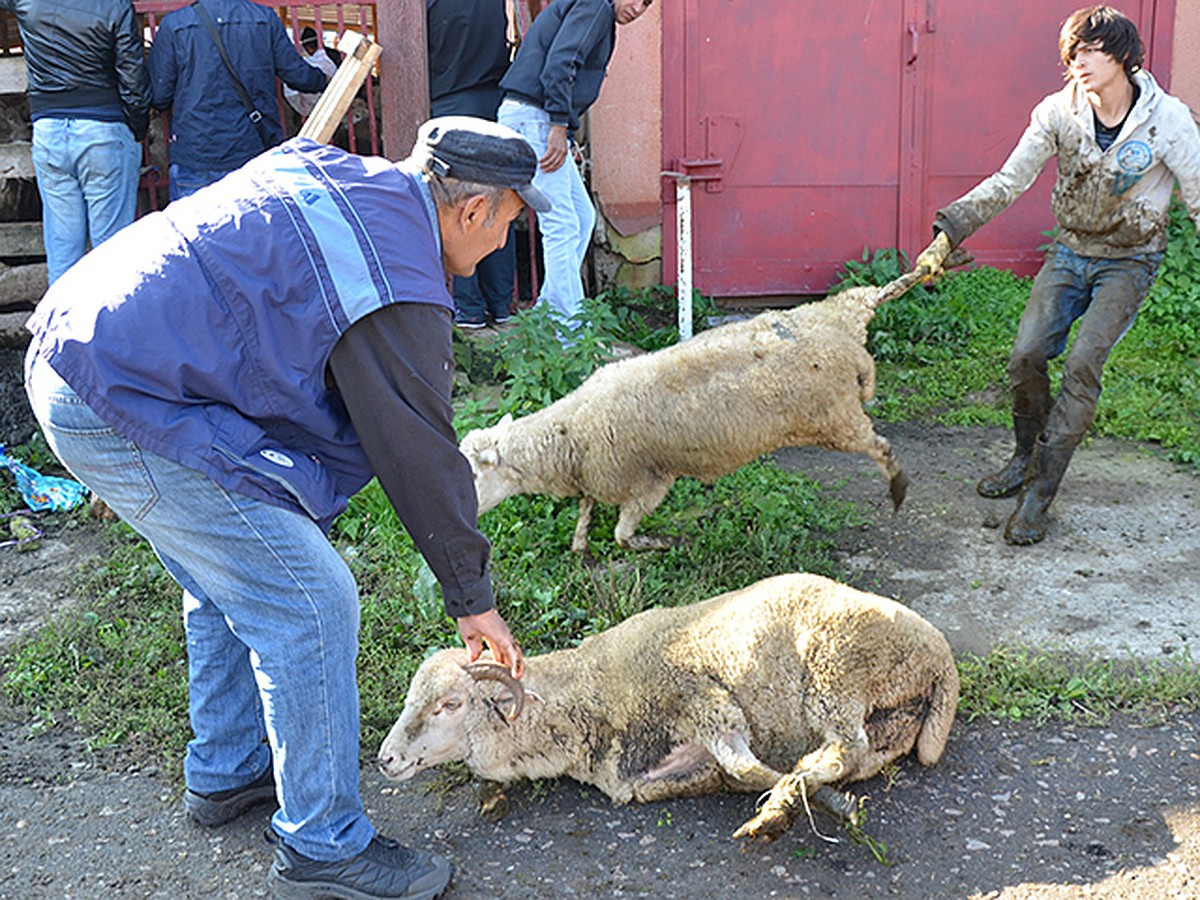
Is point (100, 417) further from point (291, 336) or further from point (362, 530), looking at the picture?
point (362, 530)

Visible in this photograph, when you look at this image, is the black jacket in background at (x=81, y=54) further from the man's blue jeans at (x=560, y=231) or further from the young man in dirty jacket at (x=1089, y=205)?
the young man in dirty jacket at (x=1089, y=205)

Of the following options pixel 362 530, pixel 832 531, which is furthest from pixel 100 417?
pixel 832 531

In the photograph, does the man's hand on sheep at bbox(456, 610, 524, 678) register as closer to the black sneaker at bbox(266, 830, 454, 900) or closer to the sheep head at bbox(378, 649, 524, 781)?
the sheep head at bbox(378, 649, 524, 781)

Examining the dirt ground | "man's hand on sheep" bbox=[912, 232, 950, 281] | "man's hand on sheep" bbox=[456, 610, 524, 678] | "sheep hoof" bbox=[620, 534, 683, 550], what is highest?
"man's hand on sheep" bbox=[912, 232, 950, 281]

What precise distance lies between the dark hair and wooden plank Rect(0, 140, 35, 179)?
5.46 metres

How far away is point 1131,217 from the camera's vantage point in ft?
17.1

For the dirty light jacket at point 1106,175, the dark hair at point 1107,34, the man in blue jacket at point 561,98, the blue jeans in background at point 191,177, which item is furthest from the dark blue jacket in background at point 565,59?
the dark hair at point 1107,34

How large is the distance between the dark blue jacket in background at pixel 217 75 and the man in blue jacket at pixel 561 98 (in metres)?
1.25

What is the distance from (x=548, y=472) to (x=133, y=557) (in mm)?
1828

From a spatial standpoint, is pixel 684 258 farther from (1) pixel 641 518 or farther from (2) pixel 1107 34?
(2) pixel 1107 34

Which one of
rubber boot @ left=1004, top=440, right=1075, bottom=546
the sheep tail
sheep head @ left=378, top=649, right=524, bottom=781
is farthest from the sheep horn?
rubber boot @ left=1004, top=440, right=1075, bottom=546

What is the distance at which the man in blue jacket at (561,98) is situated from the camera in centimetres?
637

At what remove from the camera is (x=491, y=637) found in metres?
3.04

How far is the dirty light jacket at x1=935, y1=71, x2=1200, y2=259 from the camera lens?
5.05m
